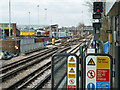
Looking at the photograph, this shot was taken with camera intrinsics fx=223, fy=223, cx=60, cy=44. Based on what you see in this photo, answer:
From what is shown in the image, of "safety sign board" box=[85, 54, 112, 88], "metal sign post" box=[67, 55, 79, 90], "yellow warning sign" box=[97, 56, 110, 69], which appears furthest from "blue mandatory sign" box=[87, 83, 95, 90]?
"yellow warning sign" box=[97, 56, 110, 69]

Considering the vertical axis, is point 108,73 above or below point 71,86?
above

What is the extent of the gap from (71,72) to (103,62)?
95cm

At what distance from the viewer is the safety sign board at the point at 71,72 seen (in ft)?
20.1

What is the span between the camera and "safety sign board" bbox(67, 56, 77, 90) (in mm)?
6117

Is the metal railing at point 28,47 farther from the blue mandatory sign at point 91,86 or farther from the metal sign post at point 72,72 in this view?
the blue mandatory sign at point 91,86

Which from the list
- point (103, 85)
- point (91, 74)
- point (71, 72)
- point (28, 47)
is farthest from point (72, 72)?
point (28, 47)

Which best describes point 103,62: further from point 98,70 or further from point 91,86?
point 91,86

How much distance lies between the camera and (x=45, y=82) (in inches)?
474

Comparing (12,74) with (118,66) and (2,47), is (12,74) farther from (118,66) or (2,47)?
(2,47)

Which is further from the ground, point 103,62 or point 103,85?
point 103,62

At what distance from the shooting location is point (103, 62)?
19.1 feet

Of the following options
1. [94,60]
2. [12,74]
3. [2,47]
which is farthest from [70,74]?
[2,47]

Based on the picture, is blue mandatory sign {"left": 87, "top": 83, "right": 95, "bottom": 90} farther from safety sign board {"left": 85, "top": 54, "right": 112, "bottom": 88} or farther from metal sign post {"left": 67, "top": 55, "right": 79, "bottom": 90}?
metal sign post {"left": 67, "top": 55, "right": 79, "bottom": 90}

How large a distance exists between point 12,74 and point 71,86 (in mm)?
8406
